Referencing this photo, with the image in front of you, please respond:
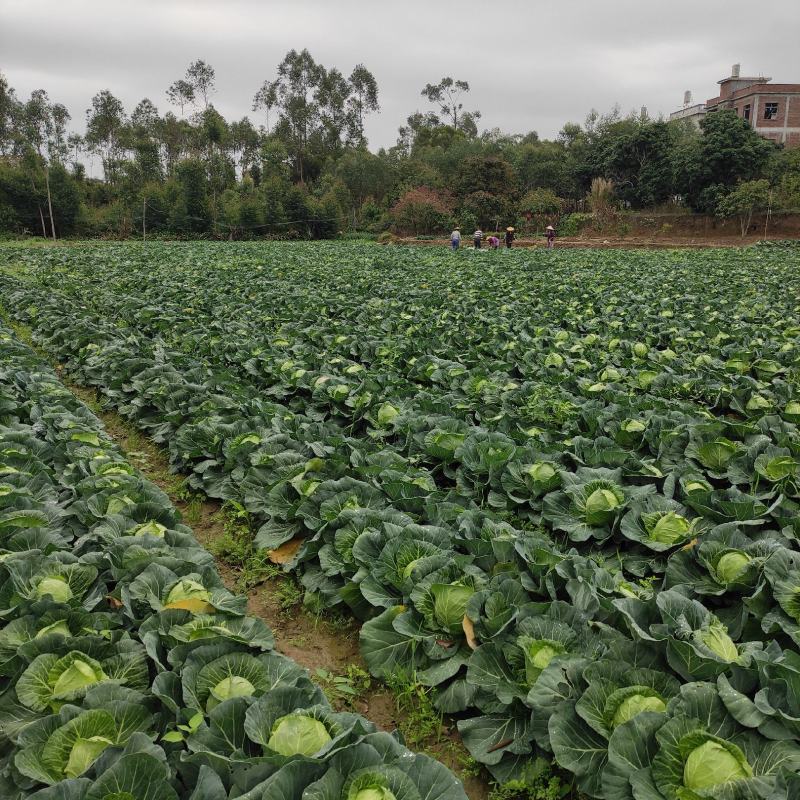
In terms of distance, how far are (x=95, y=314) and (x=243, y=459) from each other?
7166mm

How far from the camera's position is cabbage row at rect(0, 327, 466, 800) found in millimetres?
1797

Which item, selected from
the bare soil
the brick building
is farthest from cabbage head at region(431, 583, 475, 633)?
the brick building

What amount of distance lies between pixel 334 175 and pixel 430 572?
55566 mm

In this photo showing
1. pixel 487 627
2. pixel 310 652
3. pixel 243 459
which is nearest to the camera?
pixel 487 627

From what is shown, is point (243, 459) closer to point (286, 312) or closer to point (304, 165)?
point (286, 312)

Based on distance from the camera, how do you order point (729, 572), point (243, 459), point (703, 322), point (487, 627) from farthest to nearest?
point (703, 322)
point (243, 459)
point (729, 572)
point (487, 627)

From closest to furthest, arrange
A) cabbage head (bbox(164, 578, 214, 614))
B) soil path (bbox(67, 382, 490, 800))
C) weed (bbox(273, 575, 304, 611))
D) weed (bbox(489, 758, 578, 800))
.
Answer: weed (bbox(489, 758, 578, 800)), soil path (bbox(67, 382, 490, 800)), cabbage head (bbox(164, 578, 214, 614)), weed (bbox(273, 575, 304, 611))

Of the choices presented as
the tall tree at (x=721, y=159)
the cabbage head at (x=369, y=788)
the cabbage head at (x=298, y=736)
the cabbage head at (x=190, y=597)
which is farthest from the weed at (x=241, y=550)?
the tall tree at (x=721, y=159)

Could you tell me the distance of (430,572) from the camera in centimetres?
291

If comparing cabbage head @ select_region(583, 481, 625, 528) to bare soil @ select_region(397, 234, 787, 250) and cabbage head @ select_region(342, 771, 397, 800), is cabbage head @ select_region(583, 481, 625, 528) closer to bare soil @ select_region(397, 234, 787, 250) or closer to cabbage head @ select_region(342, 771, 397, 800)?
cabbage head @ select_region(342, 771, 397, 800)

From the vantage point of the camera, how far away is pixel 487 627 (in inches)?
103

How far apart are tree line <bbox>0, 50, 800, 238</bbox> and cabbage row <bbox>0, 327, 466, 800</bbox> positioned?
3721 cm

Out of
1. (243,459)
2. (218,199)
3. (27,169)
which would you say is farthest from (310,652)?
(218,199)

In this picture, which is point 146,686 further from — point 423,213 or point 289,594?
point 423,213
